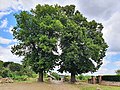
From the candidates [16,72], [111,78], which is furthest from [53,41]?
[16,72]

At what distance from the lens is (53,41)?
34.5m

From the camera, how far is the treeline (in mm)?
47425

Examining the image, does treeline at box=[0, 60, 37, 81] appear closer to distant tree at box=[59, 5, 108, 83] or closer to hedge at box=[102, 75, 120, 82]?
distant tree at box=[59, 5, 108, 83]

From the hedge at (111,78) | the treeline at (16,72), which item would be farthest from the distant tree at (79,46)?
the treeline at (16,72)

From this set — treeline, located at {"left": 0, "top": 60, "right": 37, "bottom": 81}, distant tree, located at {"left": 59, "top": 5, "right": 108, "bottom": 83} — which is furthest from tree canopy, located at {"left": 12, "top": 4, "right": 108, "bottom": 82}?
treeline, located at {"left": 0, "top": 60, "right": 37, "bottom": 81}

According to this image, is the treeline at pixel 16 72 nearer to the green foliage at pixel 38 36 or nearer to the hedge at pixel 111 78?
the green foliage at pixel 38 36

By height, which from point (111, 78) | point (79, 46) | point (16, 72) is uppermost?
point (79, 46)

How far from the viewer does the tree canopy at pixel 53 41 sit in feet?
116

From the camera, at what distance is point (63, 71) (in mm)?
38875

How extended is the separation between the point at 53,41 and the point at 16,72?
81.8 ft

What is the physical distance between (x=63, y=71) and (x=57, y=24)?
7.59 meters

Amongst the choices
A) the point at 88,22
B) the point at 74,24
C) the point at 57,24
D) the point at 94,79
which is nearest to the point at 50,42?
the point at 57,24

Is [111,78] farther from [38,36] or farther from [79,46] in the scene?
[38,36]

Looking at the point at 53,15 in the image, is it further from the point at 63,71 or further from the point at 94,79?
the point at 94,79
